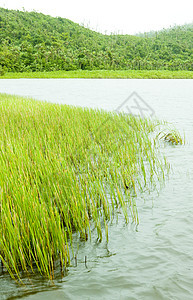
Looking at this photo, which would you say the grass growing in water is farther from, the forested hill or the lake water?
the forested hill

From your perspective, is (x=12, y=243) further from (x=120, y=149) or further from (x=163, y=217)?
(x=120, y=149)

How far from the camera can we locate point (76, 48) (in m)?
62.9

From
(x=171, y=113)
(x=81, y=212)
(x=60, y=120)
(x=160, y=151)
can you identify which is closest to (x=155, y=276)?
(x=81, y=212)

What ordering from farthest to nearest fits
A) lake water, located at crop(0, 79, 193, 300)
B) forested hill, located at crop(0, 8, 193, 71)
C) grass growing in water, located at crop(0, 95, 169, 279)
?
forested hill, located at crop(0, 8, 193, 71) → grass growing in water, located at crop(0, 95, 169, 279) → lake water, located at crop(0, 79, 193, 300)

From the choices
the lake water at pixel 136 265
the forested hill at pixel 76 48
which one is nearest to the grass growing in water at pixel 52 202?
the lake water at pixel 136 265

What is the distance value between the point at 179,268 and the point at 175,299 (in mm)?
326

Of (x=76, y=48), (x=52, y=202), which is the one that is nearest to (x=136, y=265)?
(x=52, y=202)

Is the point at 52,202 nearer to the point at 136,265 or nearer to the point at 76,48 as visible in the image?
the point at 136,265

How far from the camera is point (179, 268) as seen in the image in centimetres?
242

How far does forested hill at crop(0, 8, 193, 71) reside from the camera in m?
49.5

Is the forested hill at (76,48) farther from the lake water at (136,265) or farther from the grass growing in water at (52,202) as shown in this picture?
the lake water at (136,265)

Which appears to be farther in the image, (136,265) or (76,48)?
(76,48)

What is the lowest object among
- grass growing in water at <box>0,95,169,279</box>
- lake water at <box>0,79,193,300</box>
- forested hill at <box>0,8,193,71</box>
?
lake water at <box>0,79,193,300</box>

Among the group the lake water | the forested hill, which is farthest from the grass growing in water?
the forested hill
